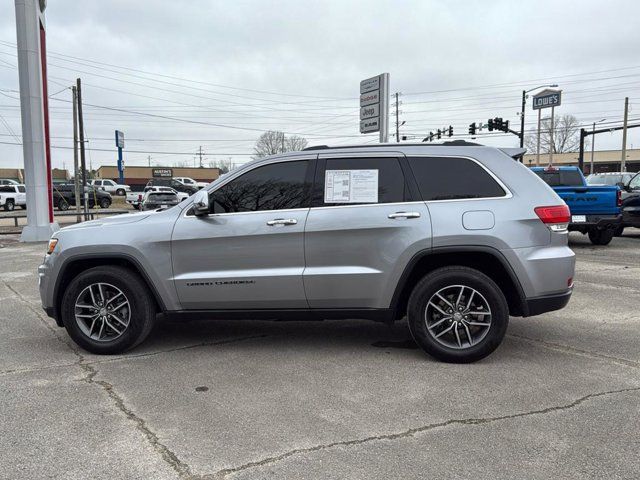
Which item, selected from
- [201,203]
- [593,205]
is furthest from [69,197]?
[201,203]

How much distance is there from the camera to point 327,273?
4527 millimetres

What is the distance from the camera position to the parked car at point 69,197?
1468 inches

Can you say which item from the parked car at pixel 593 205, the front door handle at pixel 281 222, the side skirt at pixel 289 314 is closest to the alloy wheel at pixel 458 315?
the side skirt at pixel 289 314

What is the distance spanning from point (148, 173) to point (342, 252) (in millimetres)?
91291

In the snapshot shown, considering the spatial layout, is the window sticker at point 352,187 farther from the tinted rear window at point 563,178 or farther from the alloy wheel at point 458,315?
the tinted rear window at point 563,178

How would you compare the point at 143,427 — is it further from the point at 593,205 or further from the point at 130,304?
the point at 593,205

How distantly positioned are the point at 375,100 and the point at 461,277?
1214 cm

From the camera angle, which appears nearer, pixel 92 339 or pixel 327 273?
pixel 327 273

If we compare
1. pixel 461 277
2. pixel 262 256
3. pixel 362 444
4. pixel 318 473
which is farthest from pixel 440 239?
pixel 318 473

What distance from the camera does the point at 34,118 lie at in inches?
643

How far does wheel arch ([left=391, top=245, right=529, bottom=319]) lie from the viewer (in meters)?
4.39

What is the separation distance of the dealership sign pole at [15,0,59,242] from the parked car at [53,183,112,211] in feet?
71.0

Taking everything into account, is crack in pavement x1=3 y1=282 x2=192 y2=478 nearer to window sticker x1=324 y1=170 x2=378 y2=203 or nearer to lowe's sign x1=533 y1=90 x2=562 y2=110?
window sticker x1=324 y1=170 x2=378 y2=203

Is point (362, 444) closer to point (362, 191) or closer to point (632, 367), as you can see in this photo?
point (362, 191)
